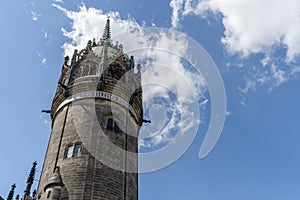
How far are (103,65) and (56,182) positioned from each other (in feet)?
37.5

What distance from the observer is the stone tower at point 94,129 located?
2311 centimetres

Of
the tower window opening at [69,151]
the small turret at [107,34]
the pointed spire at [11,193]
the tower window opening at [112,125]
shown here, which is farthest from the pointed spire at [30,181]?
the small turret at [107,34]

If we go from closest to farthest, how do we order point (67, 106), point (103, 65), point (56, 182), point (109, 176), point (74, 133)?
point (56, 182) < point (109, 176) < point (74, 133) < point (67, 106) < point (103, 65)

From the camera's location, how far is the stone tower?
23109 mm

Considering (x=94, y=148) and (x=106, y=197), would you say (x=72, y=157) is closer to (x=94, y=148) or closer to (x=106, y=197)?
(x=94, y=148)

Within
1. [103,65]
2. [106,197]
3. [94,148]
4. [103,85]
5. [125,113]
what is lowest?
[106,197]

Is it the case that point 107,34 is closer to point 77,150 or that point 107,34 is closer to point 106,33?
point 106,33

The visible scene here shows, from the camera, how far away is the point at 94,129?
1016 inches

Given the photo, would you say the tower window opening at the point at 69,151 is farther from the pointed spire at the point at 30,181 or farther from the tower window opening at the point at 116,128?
the pointed spire at the point at 30,181

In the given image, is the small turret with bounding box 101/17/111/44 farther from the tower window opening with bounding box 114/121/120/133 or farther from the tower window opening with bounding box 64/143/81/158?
the tower window opening with bounding box 64/143/81/158

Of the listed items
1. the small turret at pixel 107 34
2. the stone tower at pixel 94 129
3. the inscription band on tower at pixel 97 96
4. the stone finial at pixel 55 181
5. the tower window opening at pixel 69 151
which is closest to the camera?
the stone finial at pixel 55 181

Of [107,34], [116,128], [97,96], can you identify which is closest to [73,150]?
[116,128]

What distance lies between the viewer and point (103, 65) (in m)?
30.4

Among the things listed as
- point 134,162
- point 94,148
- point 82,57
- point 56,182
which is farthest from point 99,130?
point 82,57
